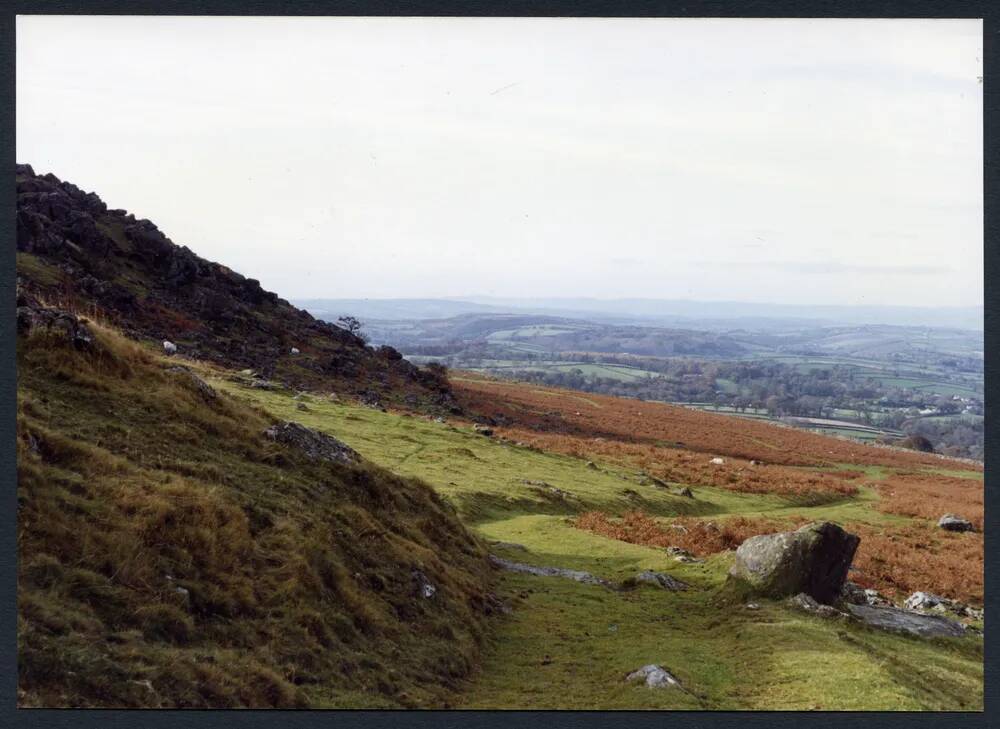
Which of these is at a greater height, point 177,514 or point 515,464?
point 177,514

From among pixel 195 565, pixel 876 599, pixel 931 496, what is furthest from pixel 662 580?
pixel 931 496

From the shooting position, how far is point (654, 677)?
1284 centimetres

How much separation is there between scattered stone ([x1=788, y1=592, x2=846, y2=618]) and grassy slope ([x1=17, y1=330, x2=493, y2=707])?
7.66 metres

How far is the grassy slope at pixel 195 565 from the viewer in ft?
32.1

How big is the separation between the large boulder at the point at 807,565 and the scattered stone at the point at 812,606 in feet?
0.84

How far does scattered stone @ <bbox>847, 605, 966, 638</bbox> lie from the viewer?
1661cm

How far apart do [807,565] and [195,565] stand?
46.0ft

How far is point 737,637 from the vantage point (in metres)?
15.6

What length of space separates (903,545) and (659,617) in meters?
17.0

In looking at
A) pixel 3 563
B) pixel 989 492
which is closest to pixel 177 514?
pixel 3 563

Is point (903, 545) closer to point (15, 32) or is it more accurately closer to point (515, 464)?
point (515, 464)

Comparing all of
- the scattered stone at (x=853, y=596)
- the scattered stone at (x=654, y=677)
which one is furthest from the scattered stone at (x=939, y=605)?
the scattered stone at (x=654, y=677)

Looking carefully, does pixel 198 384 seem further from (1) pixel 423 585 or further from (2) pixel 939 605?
(2) pixel 939 605

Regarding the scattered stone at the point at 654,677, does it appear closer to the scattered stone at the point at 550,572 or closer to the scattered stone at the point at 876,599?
the scattered stone at the point at 550,572
